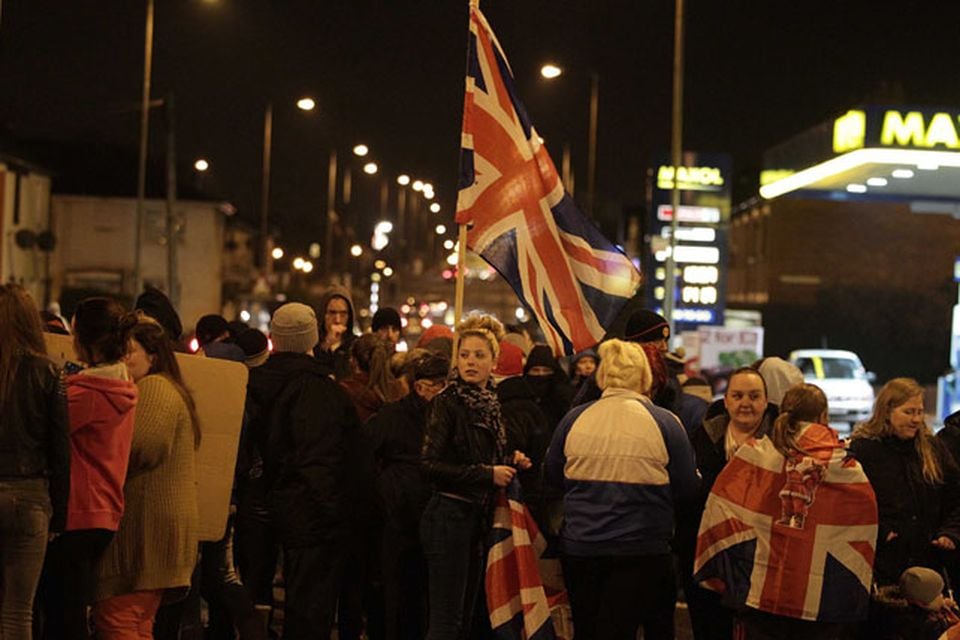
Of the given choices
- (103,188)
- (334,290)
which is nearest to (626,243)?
(103,188)

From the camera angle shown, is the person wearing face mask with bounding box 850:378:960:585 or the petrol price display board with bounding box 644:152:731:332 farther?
the petrol price display board with bounding box 644:152:731:332

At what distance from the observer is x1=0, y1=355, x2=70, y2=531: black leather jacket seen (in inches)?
264

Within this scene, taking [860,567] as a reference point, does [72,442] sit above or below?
above

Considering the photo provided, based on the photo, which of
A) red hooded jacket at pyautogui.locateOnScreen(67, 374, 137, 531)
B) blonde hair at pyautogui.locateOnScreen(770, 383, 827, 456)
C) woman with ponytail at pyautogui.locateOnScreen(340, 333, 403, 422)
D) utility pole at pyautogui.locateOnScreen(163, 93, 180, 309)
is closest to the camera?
red hooded jacket at pyautogui.locateOnScreen(67, 374, 137, 531)

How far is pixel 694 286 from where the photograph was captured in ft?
128

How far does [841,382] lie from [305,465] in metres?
35.1

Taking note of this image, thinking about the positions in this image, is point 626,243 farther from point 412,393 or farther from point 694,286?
point 412,393

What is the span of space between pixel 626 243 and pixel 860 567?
102 m

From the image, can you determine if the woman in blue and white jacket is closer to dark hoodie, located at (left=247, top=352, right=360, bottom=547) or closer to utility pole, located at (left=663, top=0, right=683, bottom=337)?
dark hoodie, located at (left=247, top=352, right=360, bottom=547)

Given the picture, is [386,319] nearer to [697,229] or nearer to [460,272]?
[460,272]

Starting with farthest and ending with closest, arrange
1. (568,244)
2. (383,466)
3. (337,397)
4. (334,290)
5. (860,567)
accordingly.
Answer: (334,290)
(568,244)
(383,466)
(337,397)
(860,567)

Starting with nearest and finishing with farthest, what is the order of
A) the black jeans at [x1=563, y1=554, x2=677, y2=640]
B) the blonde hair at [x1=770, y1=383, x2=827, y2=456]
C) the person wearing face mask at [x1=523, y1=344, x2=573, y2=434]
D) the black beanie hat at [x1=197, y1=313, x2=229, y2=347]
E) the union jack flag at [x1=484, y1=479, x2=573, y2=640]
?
the blonde hair at [x1=770, y1=383, x2=827, y2=456], the black jeans at [x1=563, y1=554, x2=677, y2=640], the union jack flag at [x1=484, y1=479, x2=573, y2=640], the person wearing face mask at [x1=523, y1=344, x2=573, y2=434], the black beanie hat at [x1=197, y1=313, x2=229, y2=347]

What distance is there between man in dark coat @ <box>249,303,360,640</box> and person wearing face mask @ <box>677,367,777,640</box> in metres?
1.94

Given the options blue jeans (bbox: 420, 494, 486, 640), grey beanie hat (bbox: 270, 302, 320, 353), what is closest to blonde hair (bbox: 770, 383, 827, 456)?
blue jeans (bbox: 420, 494, 486, 640)
